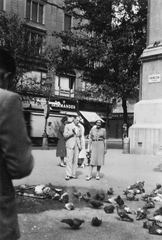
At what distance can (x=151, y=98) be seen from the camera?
15625mm

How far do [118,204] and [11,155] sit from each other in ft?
14.6

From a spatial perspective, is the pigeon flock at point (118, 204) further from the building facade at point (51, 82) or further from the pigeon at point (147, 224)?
the building facade at point (51, 82)

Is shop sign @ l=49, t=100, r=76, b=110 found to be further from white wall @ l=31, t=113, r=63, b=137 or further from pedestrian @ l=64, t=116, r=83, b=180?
pedestrian @ l=64, t=116, r=83, b=180

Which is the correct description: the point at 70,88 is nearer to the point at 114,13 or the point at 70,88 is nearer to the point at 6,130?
the point at 114,13

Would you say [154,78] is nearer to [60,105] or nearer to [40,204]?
[40,204]

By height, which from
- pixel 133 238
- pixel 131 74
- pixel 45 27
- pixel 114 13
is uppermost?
pixel 45 27

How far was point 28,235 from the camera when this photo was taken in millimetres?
4625

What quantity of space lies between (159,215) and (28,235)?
1805 mm

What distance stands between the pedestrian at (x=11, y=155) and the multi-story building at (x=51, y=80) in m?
27.4

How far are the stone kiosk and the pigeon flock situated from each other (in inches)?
279

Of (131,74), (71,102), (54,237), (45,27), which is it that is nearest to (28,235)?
(54,237)

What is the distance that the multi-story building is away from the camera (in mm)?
31609

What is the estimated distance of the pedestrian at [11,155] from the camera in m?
1.76

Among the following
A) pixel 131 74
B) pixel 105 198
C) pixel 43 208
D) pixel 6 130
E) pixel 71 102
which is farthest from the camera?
pixel 71 102
